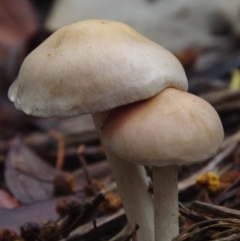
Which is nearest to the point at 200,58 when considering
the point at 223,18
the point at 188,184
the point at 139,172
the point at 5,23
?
the point at 223,18

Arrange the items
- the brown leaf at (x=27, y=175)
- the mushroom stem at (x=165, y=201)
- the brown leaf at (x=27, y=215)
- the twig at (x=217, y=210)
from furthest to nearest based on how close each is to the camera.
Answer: the brown leaf at (x=27, y=175)
the brown leaf at (x=27, y=215)
the twig at (x=217, y=210)
the mushroom stem at (x=165, y=201)

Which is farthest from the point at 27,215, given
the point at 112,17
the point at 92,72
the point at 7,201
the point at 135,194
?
the point at 112,17

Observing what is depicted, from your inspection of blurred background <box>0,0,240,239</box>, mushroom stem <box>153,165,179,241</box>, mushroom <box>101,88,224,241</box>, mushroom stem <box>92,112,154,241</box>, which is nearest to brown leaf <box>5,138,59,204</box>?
blurred background <box>0,0,240,239</box>

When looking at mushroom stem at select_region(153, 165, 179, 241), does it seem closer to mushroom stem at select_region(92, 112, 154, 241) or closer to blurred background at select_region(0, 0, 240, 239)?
mushroom stem at select_region(92, 112, 154, 241)

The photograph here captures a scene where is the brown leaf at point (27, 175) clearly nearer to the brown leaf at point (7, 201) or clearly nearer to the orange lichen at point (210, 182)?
the brown leaf at point (7, 201)

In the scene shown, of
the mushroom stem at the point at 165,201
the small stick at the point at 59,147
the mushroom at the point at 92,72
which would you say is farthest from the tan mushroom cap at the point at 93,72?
the small stick at the point at 59,147

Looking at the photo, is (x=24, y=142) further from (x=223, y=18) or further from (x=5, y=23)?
(x=223, y=18)

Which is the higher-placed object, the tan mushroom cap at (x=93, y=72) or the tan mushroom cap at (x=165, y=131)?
the tan mushroom cap at (x=93, y=72)
